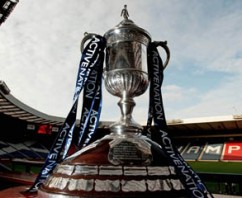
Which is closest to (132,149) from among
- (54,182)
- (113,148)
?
(113,148)

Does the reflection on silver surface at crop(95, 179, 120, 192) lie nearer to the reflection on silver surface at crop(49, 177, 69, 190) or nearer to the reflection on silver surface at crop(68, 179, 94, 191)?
the reflection on silver surface at crop(68, 179, 94, 191)

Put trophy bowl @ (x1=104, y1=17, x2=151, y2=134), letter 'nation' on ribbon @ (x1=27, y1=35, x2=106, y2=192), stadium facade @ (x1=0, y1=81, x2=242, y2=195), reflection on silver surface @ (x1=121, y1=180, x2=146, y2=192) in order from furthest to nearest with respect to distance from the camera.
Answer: stadium facade @ (x1=0, y1=81, x2=242, y2=195)
letter 'nation' on ribbon @ (x1=27, y1=35, x2=106, y2=192)
trophy bowl @ (x1=104, y1=17, x2=151, y2=134)
reflection on silver surface @ (x1=121, y1=180, x2=146, y2=192)

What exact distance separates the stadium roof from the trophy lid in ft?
45.9

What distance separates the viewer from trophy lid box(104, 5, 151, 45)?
177 cm

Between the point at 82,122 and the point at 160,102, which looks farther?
the point at 82,122

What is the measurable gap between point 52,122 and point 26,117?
247 centimetres

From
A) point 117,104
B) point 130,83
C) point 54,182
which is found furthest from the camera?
point 117,104

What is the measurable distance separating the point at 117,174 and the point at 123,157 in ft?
0.37

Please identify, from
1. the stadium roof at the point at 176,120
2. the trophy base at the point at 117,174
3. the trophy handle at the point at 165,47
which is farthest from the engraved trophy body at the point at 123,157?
the stadium roof at the point at 176,120

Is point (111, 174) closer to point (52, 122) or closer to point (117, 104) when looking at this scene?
point (117, 104)

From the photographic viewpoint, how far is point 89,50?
75.0 inches

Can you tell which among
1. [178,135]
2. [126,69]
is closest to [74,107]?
[126,69]

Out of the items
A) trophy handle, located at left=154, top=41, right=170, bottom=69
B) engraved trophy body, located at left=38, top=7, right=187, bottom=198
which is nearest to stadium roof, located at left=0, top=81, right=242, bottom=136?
trophy handle, located at left=154, top=41, right=170, bottom=69

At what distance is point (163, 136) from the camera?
167cm
